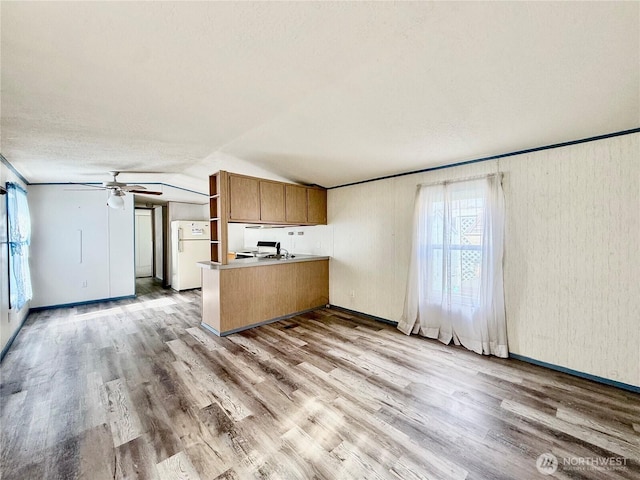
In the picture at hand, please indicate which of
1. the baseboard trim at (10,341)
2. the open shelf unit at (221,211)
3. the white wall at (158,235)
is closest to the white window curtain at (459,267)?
the open shelf unit at (221,211)

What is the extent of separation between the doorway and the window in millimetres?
4995

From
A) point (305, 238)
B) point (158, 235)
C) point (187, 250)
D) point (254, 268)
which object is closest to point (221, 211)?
point (254, 268)

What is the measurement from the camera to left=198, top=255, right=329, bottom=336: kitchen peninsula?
12.0 ft

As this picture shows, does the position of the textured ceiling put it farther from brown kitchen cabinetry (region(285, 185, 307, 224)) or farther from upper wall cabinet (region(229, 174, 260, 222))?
brown kitchen cabinetry (region(285, 185, 307, 224))

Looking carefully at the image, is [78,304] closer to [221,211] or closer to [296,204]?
[221,211]

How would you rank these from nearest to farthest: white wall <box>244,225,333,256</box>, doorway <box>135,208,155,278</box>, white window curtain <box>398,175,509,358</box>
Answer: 1. white window curtain <box>398,175,509,358</box>
2. white wall <box>244,225,333,256</box>
3. doorway <box>135,208,155,278</box>

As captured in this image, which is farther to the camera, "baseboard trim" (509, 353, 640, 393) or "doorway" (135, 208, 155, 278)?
"doorway" (135, 208, 155, 278)

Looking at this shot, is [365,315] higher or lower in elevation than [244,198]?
lower

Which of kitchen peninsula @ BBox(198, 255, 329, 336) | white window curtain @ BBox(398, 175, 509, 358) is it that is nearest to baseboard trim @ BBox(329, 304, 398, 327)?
white window curtain @ BBox(398, 175, 509, 358)

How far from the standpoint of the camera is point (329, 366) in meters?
2.81

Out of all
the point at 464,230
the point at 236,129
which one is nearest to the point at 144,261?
the point at 236,129

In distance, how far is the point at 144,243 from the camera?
8.83 metres

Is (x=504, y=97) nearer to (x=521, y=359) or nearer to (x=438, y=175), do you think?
(x=438, y=175)

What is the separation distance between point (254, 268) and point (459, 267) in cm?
290
